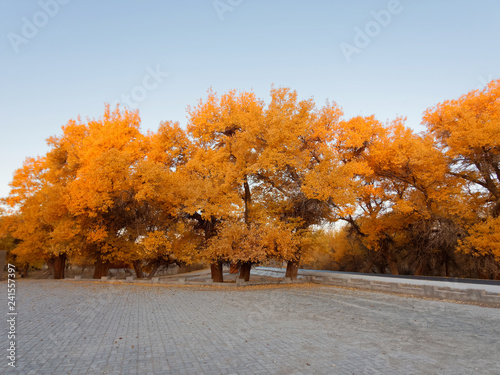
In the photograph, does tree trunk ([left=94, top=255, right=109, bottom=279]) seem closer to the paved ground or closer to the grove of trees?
the grove of trees

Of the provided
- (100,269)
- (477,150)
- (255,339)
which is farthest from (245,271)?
(477,150)

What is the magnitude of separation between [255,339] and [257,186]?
14926mm

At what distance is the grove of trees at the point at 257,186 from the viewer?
1844 cm

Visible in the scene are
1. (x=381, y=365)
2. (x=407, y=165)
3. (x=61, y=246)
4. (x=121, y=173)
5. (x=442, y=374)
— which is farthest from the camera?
(x=407, y=165)

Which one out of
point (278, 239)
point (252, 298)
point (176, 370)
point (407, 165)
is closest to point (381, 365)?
point (176, 370)

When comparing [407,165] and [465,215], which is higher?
[407,165]

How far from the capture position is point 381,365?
207 inches

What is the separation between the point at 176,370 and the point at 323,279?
17.5 meters

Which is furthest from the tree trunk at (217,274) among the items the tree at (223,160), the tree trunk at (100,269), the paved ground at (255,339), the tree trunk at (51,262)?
the tree trunk at (51,262)

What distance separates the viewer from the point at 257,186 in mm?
21391

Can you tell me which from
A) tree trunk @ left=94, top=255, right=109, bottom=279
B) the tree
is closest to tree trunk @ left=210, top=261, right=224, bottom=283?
the tree

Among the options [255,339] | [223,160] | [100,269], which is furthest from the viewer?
[100,269]

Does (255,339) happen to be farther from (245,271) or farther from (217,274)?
(217,274)

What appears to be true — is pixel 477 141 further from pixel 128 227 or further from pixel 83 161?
pixel 83 161
